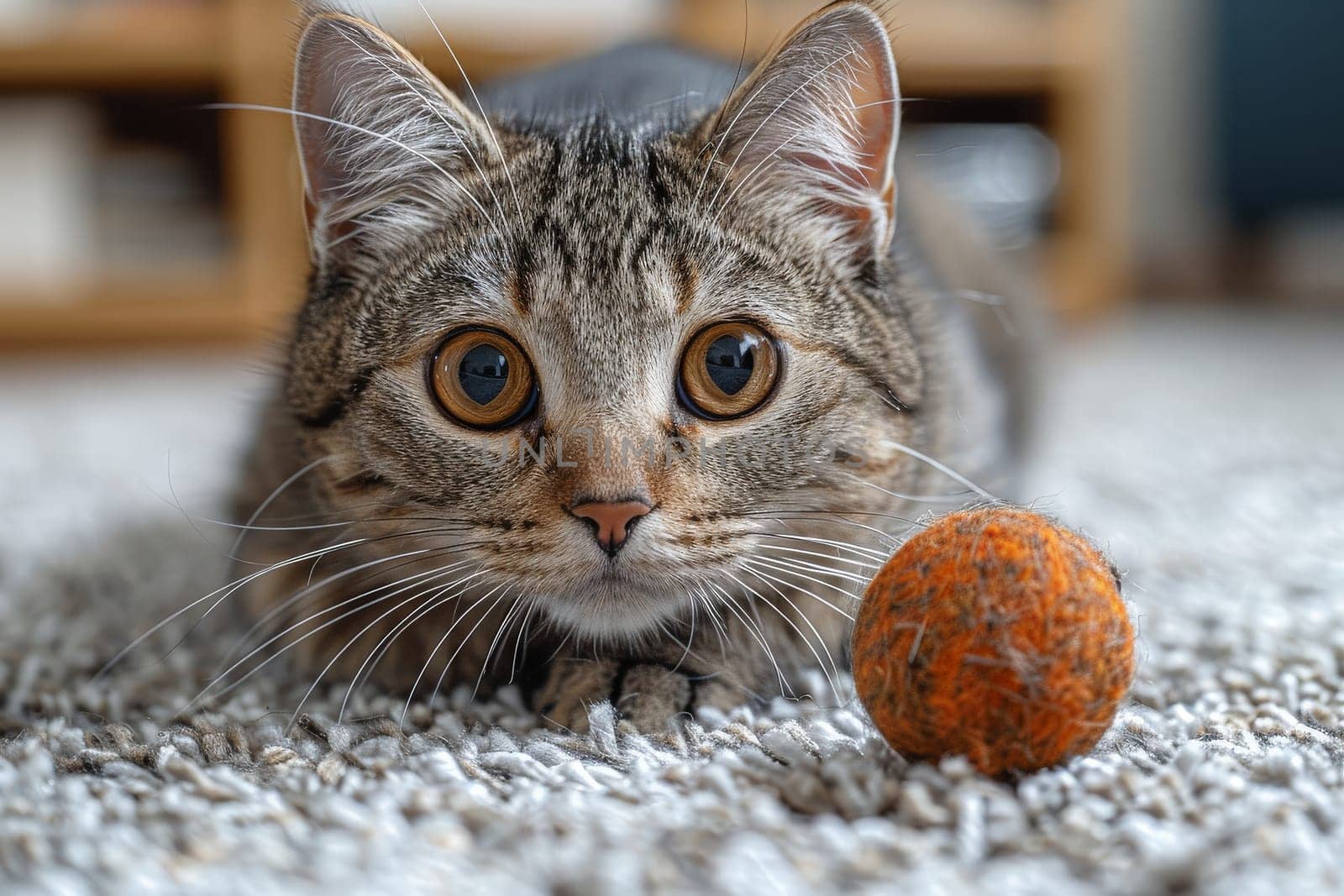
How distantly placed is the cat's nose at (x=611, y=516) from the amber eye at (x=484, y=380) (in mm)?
114

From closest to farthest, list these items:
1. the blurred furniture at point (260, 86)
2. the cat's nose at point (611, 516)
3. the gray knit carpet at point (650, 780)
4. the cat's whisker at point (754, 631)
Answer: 1. the gray knit carpet at point (650, 780)
2. the cat's nose at point (611, 516)
3. the cat's whisker at point (754, 631)
4. the blurred furniture at point (260, 86)

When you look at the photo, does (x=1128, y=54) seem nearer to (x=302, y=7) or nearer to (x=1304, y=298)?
(x=1304, y=298)

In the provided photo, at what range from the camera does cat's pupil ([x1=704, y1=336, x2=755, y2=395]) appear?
0.84m

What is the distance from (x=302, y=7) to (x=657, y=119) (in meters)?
0.31

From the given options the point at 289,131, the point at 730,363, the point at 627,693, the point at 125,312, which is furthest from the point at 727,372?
the point at 125,312

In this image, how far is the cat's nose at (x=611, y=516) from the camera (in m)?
0.75

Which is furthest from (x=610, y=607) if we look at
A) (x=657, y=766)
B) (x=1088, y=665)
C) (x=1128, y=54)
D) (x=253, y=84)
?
(x=1128, y=54)

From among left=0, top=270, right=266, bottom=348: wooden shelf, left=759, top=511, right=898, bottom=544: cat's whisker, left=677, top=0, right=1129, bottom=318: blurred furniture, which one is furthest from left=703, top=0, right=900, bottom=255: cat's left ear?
left=0, top=270, right=266, bottom=348: wooden shelf

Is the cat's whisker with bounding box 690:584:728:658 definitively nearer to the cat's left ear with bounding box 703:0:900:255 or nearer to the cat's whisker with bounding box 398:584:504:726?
the cat's whisker with bounding box 398:584:504:726

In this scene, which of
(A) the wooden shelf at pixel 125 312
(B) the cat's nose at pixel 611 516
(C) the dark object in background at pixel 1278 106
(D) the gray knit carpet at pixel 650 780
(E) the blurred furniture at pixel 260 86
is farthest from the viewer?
(C) the dark object in background at pixel 1278 106

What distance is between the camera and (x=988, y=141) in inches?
140

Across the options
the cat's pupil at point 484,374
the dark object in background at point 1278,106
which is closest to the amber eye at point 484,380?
the cat's pupil at point 484,374

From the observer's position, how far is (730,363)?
85 centimetres

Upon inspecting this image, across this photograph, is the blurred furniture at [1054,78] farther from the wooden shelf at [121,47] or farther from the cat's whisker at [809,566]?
the cat's whisker at [809,566]
